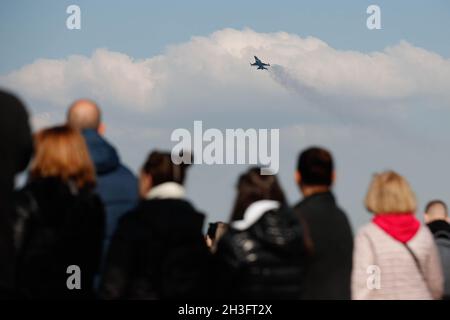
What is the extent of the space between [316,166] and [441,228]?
4230 mm

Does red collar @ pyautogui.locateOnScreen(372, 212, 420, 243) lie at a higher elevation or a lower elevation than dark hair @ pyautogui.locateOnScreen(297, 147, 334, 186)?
lower

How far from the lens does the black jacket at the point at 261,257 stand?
634 cm

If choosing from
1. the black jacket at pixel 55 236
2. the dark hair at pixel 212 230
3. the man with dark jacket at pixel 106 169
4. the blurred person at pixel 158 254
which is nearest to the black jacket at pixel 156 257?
the blurred person at pixel 158 254

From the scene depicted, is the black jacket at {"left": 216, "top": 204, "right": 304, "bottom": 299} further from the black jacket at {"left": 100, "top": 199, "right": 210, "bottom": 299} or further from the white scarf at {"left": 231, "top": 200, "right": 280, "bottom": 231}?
the black jacket at {"left": 100, "top": 199, "right": 210, "bottom": 299}

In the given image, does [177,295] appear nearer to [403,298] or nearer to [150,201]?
[150,201]

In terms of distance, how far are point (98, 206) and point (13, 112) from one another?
1136mm

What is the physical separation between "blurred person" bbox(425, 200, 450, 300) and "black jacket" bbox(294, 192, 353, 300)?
3495mm

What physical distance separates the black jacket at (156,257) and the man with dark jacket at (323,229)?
921 millimetres

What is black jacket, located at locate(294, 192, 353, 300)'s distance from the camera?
6.94 metres

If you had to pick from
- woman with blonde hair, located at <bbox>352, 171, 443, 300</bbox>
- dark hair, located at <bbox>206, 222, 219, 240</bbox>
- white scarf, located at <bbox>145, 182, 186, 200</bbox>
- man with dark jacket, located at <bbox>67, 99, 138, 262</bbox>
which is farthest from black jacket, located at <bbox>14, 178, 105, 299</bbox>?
dark hair, located at <bbox>206, 222, 219, 240</bbox>

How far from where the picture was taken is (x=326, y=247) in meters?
7.01

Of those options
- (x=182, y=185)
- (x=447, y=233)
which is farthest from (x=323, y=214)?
(x=447, y=233)
